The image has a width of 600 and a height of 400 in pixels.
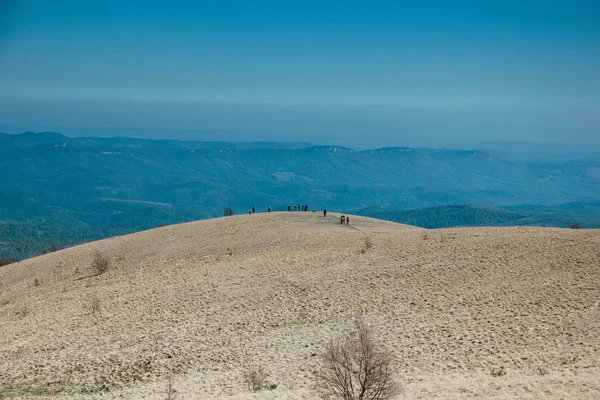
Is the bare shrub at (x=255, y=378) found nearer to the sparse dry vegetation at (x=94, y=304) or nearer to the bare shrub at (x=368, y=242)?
the sparse dry vegetation at (x=94, y=304)

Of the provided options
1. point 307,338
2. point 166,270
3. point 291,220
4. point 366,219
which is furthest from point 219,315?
point 366,219

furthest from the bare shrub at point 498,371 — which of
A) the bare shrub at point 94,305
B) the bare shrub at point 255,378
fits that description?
the bare shrub at point 94,305

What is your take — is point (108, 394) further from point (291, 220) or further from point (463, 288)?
point (291, 220)

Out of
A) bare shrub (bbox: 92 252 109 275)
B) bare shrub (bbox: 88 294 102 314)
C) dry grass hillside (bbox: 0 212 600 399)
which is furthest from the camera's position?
bare shrub (bbox: 92 252 109 275)

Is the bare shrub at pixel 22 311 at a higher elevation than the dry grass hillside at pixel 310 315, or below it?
below

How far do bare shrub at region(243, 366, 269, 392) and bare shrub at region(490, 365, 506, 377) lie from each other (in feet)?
29.2

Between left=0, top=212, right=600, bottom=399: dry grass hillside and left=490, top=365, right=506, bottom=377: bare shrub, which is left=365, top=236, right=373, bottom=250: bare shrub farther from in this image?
left=490, top=365, right=506, bottom=377: bare shrub

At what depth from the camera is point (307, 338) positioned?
26.9m

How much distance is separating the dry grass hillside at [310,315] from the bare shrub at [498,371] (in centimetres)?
20

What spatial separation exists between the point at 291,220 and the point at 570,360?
35572 millimetres

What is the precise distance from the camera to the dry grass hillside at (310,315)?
72.6 ft

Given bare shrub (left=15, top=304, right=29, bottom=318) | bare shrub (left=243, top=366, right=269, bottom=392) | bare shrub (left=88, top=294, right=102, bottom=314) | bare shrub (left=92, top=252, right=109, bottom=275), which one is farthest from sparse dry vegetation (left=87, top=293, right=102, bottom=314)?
bare shrub (left=243, top=366, right=269, bottom=392)

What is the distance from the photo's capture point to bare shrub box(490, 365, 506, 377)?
68.5ft

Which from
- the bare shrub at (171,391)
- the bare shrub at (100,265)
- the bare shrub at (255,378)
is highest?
the bare shrub at (255,378)
